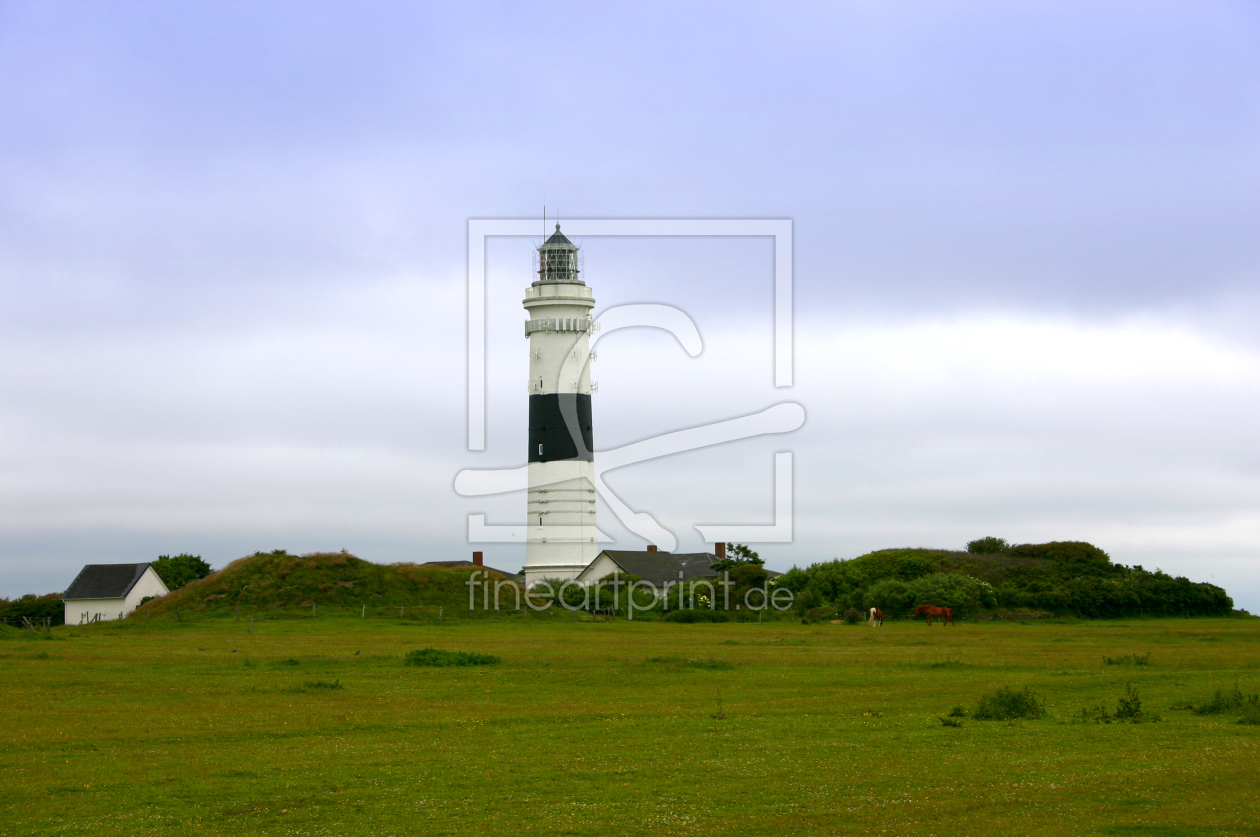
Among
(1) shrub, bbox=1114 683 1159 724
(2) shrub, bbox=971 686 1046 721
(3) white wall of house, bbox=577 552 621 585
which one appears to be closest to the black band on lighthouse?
(3) white wall of house, bbox=577 552 621 585

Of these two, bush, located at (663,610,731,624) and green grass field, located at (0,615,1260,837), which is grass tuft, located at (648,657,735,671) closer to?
green grass field, located at (0,615,1260,837)

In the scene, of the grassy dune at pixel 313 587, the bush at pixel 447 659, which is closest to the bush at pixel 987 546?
the grassy dune at pixel 313 587

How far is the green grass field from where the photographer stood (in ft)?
41.6

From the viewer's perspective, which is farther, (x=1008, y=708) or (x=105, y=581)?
(x=105, y=581)

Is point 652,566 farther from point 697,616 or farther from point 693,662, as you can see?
point 693,662

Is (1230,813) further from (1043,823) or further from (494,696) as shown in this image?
(494,696)

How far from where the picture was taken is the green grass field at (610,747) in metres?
12.7

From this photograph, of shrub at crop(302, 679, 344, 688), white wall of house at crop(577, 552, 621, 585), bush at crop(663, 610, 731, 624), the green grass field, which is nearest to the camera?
the green grass field

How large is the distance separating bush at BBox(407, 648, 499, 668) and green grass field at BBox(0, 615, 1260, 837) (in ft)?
2.84

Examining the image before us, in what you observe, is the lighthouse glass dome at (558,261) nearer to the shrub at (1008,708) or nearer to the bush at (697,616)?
the bush at (697,616)

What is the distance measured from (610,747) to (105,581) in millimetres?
62921

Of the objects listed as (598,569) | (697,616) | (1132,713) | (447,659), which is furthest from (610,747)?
(598,569)

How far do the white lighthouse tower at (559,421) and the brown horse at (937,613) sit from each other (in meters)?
19.7

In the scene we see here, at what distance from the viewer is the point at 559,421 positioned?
66312 mm
